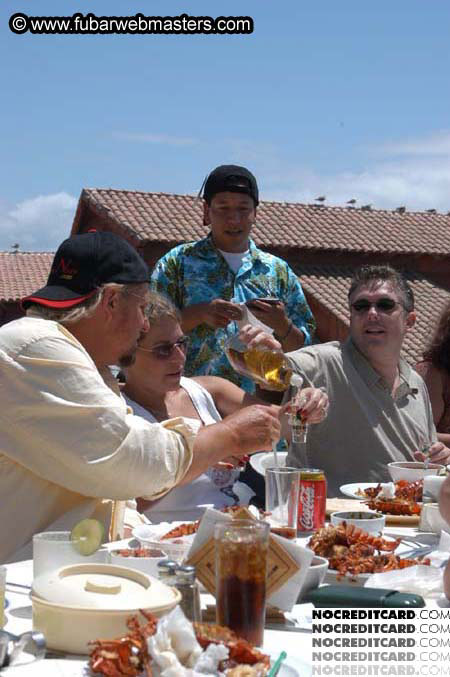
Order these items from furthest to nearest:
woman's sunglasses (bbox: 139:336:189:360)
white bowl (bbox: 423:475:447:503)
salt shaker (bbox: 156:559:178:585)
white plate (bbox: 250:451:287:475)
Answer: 1. woman's sunglasses (bbox: 139:336:189:360)
2. white plate (bbox: 250:451:287:475)
3. white bowl (bbox: 423:475:447:503)
4. salt shaker (bbox: 156:559:178:585)

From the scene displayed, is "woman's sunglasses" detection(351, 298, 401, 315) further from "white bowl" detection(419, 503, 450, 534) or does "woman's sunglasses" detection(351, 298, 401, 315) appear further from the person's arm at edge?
"white bowl" detection(419, 503, 450, 534)

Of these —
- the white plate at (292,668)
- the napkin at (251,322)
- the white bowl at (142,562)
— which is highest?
the napkin at (251,322)

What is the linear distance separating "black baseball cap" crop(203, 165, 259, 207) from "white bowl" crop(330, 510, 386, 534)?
2.61m

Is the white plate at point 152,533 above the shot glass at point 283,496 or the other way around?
the other way around

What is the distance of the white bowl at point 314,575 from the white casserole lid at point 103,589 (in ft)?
1.33

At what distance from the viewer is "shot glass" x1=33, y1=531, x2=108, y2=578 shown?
2002 mm

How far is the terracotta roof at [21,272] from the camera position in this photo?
3077 cm

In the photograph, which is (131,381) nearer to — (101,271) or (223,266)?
(101,271)

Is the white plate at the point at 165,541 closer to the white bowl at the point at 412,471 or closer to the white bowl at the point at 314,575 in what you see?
the white bowl at the point at 314,575

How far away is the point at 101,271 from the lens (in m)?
2.72

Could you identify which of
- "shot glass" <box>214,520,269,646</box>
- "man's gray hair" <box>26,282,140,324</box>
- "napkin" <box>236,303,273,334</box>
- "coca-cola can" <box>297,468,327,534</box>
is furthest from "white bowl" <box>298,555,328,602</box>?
"napkin" <box>236,303,273,334</box>

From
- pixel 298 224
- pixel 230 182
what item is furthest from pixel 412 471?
pixel 298 224

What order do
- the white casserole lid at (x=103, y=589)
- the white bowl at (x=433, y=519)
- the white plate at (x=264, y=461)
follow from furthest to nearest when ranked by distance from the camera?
the white plate at (x=264, y=461), the white bowl at (x=433, y=519), the white casserole lid at (x=103, y=589)

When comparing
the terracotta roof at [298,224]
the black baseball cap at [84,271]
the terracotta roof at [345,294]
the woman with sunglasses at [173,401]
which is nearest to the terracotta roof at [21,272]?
the terracotta roof at [298,224]
